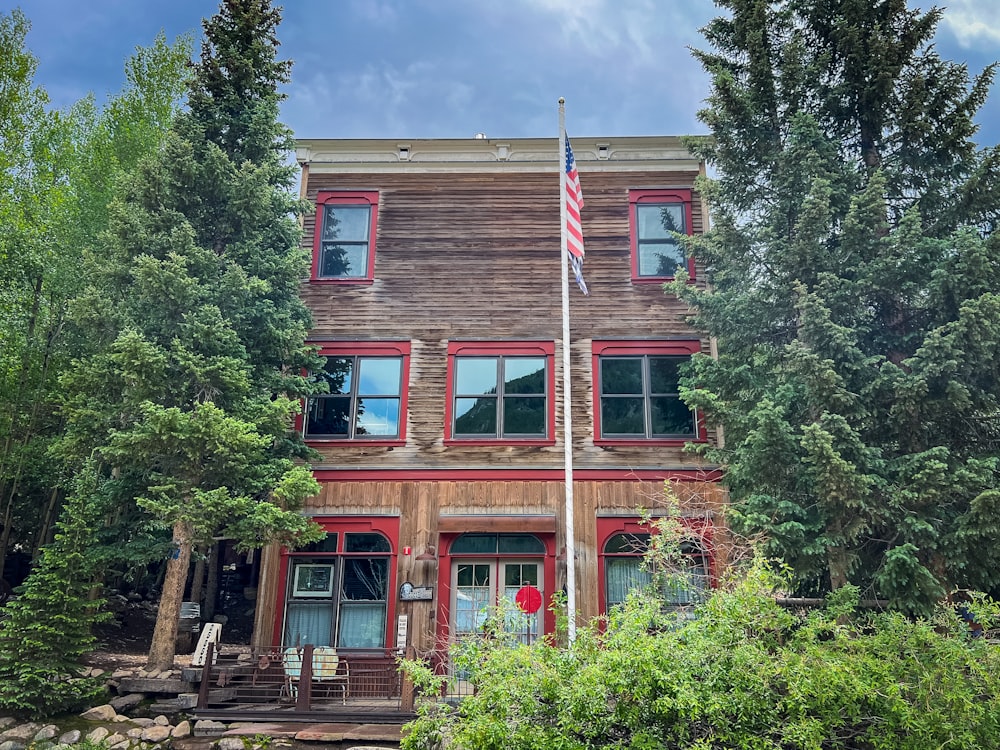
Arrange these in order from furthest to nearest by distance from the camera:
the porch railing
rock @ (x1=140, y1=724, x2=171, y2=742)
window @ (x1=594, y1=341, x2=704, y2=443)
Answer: window @ (x1=594, y1=341, x2=704, y2=443) → the porch railing → rock @ (x1=140, y1=724, x2=171, y2=742)

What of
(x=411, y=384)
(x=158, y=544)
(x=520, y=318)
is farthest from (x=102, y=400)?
(x=520, y=318)

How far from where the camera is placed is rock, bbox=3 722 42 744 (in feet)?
29.8

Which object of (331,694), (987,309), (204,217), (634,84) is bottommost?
(331,694)

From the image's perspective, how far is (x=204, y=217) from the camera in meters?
12.8

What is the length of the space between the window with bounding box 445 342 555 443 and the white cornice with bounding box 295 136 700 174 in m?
4.32

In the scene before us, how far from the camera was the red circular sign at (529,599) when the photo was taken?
12.6m

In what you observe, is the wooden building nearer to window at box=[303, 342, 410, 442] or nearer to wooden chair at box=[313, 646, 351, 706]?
window at box=[303, 342, 410, 442]

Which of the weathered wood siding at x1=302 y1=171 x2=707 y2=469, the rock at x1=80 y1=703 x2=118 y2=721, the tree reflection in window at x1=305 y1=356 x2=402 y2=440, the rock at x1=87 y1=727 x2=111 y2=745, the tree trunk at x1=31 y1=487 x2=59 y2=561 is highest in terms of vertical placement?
the weathered wood siding at x1=302 y1=171 x2=707 y2=469

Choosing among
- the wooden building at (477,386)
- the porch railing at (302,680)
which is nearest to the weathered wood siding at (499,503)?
the wooden building at (477,386)

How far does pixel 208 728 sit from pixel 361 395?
6.58m

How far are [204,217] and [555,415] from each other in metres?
7.70

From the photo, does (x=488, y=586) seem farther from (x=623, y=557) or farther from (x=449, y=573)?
(x=623, y=557)

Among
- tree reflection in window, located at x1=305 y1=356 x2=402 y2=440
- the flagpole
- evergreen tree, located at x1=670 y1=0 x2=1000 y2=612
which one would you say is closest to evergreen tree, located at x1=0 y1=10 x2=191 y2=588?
tree reflection in window, located at x1=305 y1=356 x2=402 y2=440

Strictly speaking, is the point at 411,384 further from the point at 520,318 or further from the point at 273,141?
the point at 273,141
